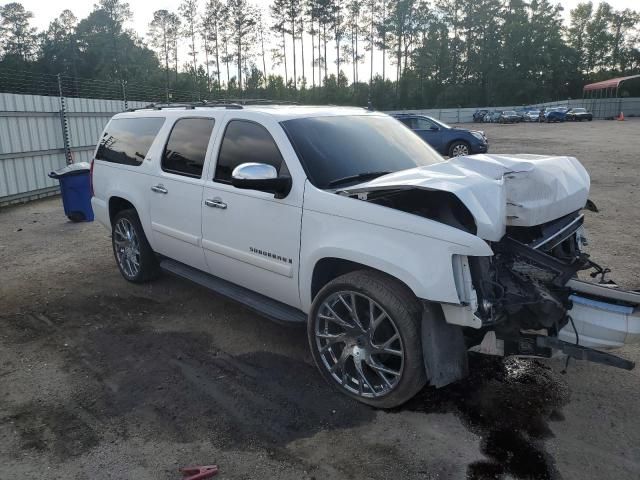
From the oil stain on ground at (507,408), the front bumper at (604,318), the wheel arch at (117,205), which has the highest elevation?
the wheel arch at (117,205)

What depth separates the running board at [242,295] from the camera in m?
3.86

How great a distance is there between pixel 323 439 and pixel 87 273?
14.6 ft

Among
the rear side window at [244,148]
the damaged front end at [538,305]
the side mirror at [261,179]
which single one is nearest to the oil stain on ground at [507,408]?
the damaged front end at [538,305]

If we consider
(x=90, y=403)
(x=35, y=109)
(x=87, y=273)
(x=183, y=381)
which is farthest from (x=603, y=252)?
(x=35, y=109)

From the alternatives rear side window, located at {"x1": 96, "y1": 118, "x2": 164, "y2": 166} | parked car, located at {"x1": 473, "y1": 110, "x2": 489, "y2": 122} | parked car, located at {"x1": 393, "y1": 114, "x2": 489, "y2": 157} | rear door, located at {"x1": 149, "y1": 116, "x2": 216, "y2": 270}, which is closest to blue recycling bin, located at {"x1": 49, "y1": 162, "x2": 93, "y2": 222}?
rear side window, located at {"x1": 96, "y1": 118, "x2": 164, "y2": 166}

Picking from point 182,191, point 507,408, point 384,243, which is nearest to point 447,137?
point 182,191

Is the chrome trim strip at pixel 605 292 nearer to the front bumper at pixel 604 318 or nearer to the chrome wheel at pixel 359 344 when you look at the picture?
the front bumper at pixel 604 318

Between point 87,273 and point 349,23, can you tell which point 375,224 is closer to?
point 87,273

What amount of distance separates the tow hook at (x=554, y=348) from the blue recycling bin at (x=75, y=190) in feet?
26.4

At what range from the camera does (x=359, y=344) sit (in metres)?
3.41

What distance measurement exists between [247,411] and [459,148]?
1525 cm

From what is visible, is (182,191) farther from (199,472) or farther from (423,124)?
(423,124)

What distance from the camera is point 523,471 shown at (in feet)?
9.12

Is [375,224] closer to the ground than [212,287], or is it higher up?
higher up
